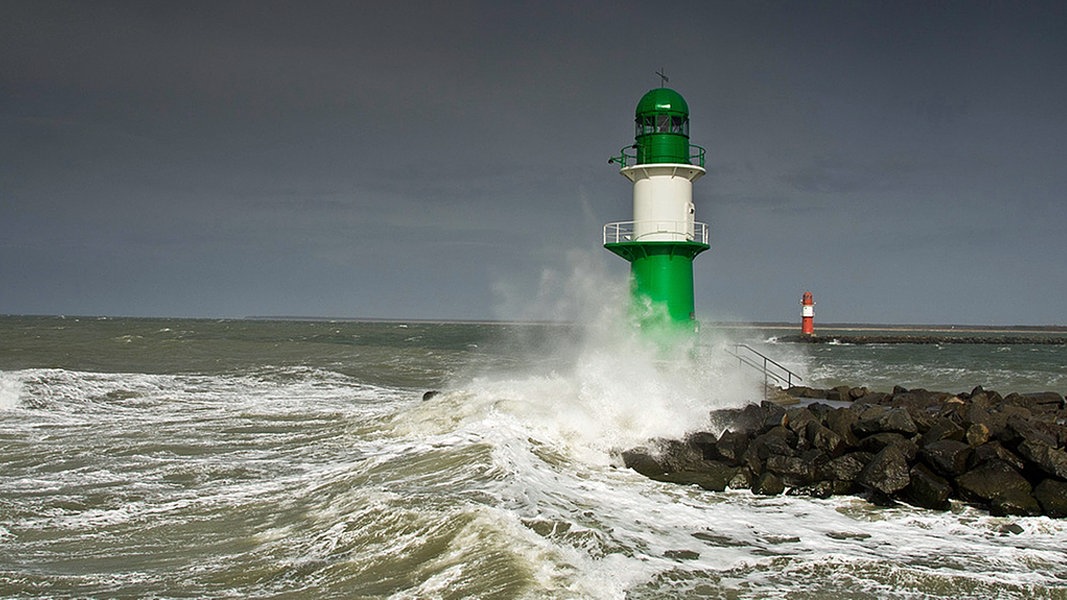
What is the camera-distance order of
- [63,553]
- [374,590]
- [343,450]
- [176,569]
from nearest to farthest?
[374,590] < [176,569] < [63,553] < [343,450]

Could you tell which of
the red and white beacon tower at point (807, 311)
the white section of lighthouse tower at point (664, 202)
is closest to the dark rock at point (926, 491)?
the white section of lighthouse tower at point (664, 202)

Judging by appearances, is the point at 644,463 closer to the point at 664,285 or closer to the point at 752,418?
the point at 752,418

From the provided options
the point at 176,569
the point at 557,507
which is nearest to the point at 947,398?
the point at 557,507

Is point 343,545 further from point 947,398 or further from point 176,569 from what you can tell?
point 947,398

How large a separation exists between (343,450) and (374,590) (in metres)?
5.00

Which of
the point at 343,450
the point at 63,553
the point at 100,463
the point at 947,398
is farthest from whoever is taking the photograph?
the point at 947,398

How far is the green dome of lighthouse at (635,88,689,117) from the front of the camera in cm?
1352

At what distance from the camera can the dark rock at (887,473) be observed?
7430 millimetres

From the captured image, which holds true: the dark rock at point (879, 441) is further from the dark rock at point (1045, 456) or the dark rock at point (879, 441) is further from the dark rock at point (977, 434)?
the dark rock at point (1045, 456)

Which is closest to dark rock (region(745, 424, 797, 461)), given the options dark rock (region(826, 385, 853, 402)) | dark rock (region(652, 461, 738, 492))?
dark rock (region(652, 461, 738, 492))

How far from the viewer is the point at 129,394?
16.1 meters

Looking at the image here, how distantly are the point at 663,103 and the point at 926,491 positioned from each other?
26.5 ft

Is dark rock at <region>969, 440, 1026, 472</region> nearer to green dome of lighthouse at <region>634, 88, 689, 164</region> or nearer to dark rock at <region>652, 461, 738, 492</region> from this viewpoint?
dark rock at <region>652, 461, 738, 492</region>

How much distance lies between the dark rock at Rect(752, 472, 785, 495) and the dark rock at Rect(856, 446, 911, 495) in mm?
731
